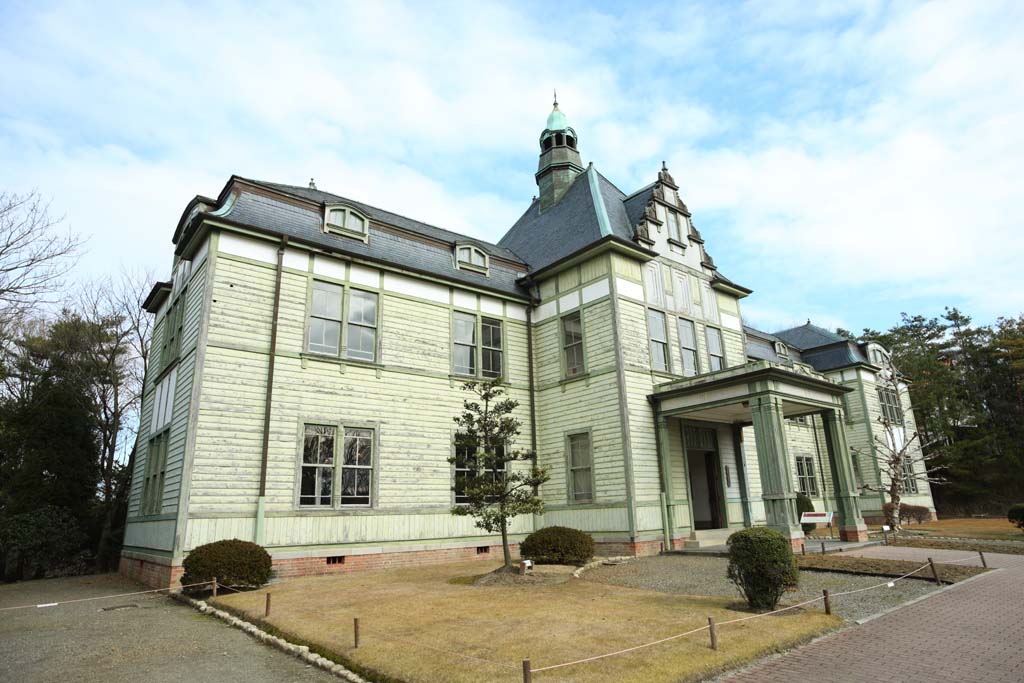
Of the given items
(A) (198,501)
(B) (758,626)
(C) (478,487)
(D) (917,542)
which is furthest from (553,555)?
(D) (917,542)

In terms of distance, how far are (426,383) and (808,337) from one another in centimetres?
2770

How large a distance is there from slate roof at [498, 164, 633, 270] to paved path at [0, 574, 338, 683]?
46.4ft

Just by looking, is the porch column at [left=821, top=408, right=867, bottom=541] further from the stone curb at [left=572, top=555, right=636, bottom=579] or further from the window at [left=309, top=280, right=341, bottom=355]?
the window at [left=309, top=280, right=341, bottom=355]

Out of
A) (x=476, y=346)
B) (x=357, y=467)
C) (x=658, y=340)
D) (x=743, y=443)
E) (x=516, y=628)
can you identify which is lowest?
(x=516, y=628)

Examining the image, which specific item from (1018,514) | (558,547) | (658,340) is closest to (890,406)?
(1018,514)

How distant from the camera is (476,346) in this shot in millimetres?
18766

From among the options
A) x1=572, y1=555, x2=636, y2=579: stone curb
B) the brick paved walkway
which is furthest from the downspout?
the brick paved walkway

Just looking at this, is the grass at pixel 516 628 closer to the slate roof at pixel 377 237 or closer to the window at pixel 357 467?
the window at pixel 357 467

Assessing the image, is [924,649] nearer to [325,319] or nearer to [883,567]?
[883,567]

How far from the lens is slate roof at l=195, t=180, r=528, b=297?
15.7m

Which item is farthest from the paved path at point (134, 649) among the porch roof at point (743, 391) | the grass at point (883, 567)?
the porch roof at point (743, 391)

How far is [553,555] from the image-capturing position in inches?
544

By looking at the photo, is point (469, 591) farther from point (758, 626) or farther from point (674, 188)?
point (674, 188)

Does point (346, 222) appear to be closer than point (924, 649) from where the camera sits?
No
